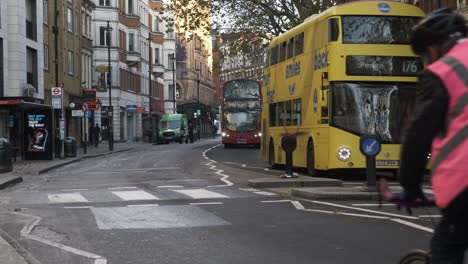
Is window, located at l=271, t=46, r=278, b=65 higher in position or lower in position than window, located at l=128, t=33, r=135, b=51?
lower

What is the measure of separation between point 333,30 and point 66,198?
7.91 metres

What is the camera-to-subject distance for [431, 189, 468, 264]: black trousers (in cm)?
301

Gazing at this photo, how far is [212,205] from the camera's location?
476 inches

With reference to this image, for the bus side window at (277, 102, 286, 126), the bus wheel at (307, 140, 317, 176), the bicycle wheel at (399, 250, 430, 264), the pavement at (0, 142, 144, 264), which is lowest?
the pavement at (0, 142, 144, 264)

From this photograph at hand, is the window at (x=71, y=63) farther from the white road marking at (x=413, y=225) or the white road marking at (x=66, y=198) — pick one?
the white road marking at (x=413, y=225)

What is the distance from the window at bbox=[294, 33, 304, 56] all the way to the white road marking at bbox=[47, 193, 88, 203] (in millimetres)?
8373

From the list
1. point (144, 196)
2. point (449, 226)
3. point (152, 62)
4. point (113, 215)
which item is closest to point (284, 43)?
point (144, 196)

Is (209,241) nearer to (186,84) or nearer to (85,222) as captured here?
(85,222)

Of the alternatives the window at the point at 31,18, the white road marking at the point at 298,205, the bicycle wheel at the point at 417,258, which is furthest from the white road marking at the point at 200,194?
the window at the point at 31,18

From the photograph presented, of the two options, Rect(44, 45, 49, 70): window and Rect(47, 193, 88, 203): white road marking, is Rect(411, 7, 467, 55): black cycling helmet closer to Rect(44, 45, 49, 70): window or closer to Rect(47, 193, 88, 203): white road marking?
Rect(47, 193, 88, 203): white road marking

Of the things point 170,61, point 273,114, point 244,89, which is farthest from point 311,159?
point 170,61

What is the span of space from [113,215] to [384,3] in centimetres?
996

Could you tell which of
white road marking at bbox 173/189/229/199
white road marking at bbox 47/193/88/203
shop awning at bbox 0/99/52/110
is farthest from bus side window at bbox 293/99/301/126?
shop awning at bbox 0/99/52/110

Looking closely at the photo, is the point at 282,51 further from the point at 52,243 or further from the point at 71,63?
the point at 71,63
